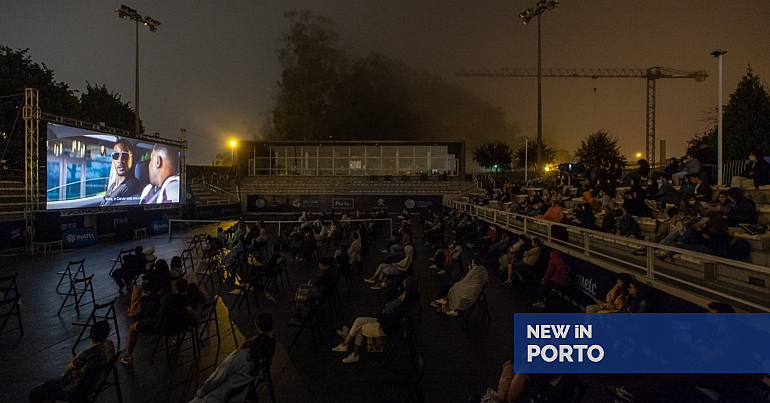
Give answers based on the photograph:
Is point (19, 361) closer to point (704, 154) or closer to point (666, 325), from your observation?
point (666, 325)

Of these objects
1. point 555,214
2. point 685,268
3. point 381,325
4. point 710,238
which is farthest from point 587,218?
point 381,325

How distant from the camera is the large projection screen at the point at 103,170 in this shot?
629 inches

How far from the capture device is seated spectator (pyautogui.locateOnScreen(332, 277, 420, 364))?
570cm

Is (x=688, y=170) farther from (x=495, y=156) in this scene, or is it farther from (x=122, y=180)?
(x=495, y=156)

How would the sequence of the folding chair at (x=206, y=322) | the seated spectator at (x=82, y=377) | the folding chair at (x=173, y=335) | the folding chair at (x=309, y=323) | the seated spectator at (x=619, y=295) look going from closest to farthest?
the seated spectator at (x=82, y=377), the folding chair at (x=173, y=335), the seated spectator at (x=619, y=295), the folding chair at (x=309, y=323), the folding chair at (x=206, y=322)

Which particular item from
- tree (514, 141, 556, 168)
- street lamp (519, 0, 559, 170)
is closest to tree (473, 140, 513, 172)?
tree (514, 141, 556, 168)

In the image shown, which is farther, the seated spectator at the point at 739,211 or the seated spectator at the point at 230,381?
the seated spectator at the point at 739,211

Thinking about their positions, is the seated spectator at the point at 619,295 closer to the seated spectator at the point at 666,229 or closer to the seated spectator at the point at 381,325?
Result: the seated spectator at the point at 666,229

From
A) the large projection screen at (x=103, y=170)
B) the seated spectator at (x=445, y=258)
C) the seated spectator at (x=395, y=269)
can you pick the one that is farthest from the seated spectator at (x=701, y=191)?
the large projection screen at (x=103, y=170)

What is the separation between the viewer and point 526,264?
9.97 metres

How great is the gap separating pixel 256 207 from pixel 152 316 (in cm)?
3311

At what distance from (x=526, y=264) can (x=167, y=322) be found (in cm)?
774

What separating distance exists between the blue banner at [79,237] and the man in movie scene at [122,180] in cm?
135

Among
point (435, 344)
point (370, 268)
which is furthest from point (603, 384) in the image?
point (370, 268)
